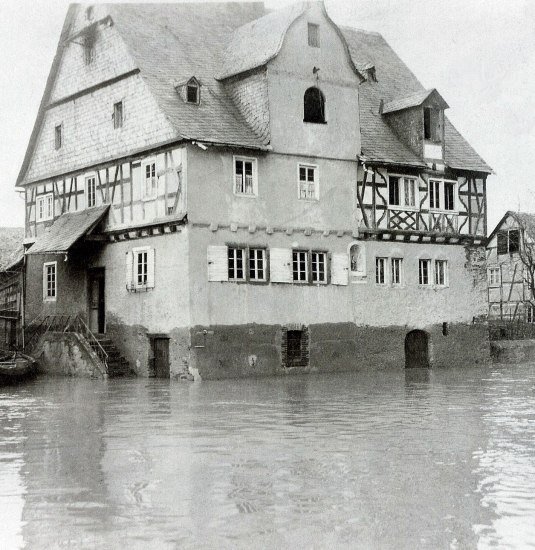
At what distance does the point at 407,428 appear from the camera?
17.0 metres

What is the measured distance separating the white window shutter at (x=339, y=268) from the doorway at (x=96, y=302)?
795 cm

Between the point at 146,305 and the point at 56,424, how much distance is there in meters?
13.0

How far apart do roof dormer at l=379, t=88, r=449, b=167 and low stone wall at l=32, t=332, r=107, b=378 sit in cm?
1364

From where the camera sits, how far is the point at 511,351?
39406 mm

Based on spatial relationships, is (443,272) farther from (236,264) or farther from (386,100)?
(236,264)

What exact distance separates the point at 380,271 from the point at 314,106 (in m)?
6.20

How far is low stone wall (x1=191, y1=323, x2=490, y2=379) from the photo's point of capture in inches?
1166

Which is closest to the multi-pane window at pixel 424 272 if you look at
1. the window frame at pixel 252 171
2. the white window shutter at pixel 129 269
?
the window frame at pixel 252 171

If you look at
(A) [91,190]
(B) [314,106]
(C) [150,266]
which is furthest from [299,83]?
(A) [91,190]

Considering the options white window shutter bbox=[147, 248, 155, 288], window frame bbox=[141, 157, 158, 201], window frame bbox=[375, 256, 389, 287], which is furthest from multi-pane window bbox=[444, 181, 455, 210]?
white window shutter bbox=[147, 248, 155, 288]

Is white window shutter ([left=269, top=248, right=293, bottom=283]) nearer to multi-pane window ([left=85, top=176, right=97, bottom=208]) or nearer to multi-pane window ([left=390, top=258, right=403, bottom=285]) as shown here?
multi-pane window ([left=390, top=258, right=403, bottom=285])

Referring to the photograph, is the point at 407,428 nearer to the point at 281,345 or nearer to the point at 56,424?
the point at 56,424

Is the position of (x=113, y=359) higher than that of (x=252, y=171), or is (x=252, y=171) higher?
(x=252, y=171)

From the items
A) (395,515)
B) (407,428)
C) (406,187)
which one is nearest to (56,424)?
(407,428)
